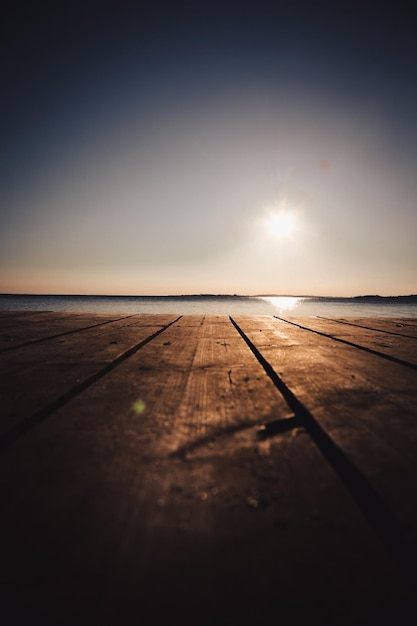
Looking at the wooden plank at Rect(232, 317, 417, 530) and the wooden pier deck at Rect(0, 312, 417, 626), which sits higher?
the wooden plank at Rect(232, 317, 417, 530)

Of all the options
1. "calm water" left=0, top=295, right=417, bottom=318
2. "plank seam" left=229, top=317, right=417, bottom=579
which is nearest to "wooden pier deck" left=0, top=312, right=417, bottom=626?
"plank seam" left=229, top=317, right=417, bottom=579

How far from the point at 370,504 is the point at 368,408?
1.51 feet

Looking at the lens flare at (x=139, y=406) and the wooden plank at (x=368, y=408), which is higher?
the wooden plank at (x=368, y=408)

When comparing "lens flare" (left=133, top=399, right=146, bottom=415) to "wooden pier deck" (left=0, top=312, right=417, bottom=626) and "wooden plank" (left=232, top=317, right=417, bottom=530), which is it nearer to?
"wooden pier deck" (left=0, top=312, right=417, bottom=626)

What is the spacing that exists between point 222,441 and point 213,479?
0.15 m

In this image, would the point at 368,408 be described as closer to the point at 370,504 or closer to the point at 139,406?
the point at 370,504

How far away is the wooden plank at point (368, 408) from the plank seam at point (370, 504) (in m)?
0.01

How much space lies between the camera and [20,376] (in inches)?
50.6

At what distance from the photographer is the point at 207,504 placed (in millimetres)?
537

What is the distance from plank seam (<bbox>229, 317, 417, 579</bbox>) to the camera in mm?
436

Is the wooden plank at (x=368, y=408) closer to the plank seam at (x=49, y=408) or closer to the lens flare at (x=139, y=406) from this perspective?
the lens flare at (x=139, y=406)

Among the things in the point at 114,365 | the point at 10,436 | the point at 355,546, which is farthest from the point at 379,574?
the point at 114,365

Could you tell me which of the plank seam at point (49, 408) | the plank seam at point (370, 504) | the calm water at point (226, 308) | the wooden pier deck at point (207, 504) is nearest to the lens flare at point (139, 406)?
the wooden pier deck at point (207, 504)

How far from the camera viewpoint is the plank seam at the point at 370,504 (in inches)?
17.1
